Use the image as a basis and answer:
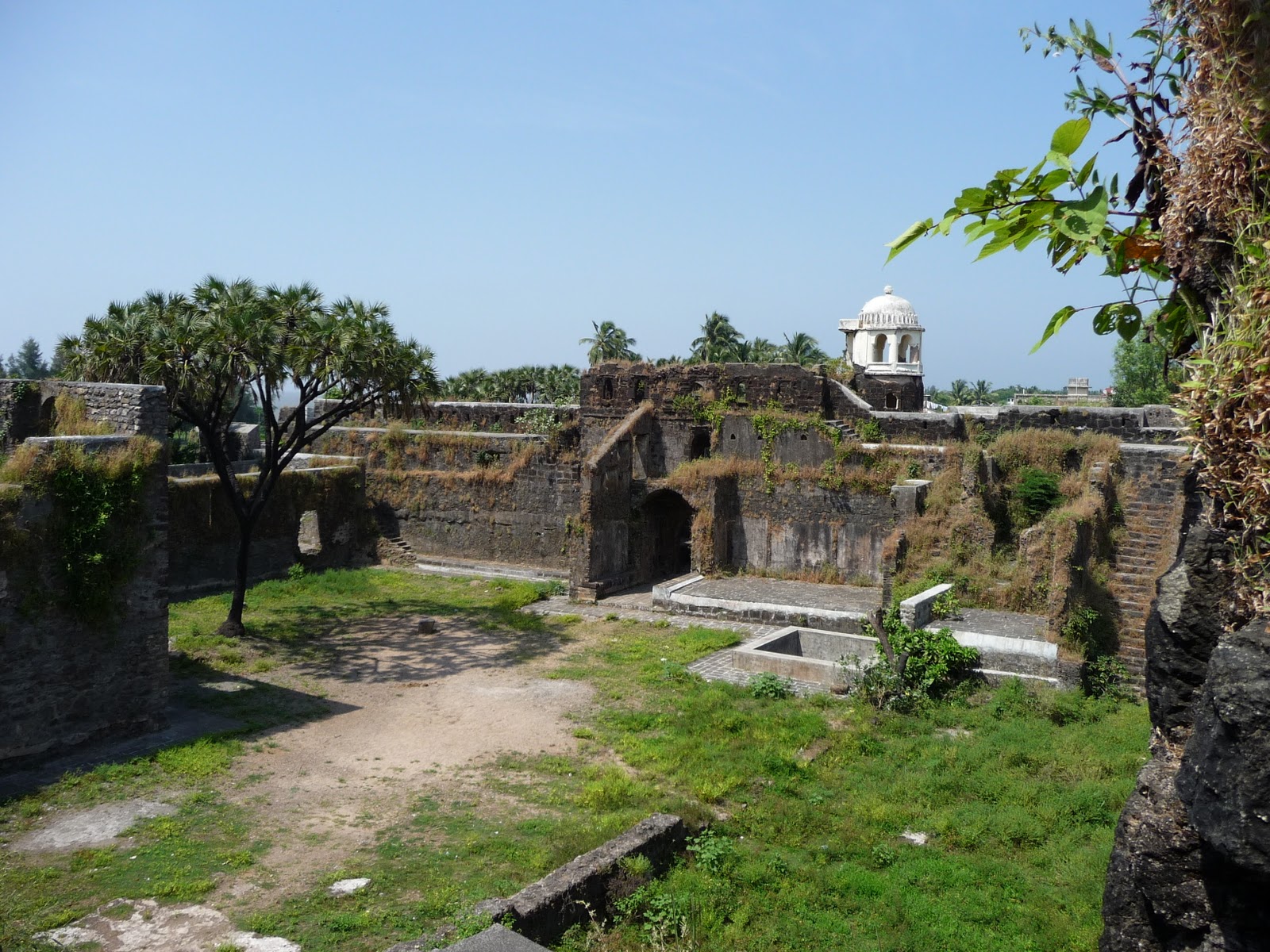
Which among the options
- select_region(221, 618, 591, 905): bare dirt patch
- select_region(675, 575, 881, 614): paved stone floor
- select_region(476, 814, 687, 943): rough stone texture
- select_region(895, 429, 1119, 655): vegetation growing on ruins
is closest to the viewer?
select_region(476, 814, 687, 943): rough stone texture

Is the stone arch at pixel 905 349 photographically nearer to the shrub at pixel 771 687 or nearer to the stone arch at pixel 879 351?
the stone arch at pixel 879 351

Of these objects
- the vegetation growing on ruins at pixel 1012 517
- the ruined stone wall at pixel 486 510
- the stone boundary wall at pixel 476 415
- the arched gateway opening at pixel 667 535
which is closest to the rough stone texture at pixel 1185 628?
the vegetation growing on ruins at pixel 1012 517

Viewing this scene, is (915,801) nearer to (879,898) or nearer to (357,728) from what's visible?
(879,898)

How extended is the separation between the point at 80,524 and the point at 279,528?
11.5 metres

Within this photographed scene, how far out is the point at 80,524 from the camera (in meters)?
11.6

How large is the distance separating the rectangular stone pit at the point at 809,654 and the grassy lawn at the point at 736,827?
3.75 ft

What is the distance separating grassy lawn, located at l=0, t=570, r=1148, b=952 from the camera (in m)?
7.47

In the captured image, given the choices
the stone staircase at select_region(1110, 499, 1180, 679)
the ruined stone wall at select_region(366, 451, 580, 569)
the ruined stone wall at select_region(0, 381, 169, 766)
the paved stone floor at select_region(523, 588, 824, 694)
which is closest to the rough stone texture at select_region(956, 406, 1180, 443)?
the stone staircase at select_region(1110, 499, 1180, 679)

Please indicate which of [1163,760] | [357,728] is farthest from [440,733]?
[1163,760]

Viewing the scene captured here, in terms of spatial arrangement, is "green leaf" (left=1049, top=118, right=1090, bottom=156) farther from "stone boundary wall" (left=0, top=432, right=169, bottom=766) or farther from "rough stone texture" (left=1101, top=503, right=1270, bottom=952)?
"stone boundary wall" (left=0, top=432, right=169, bottom=766)

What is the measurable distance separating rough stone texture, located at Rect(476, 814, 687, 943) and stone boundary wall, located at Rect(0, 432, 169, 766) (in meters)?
6.81

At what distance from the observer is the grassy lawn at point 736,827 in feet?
24.5

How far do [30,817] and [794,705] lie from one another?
29.6 feet

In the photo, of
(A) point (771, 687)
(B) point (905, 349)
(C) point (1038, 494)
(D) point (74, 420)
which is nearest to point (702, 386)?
(C) point (1038, 494)
